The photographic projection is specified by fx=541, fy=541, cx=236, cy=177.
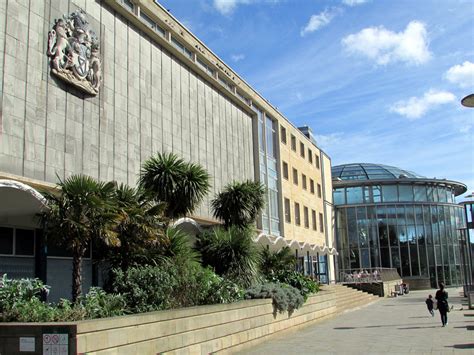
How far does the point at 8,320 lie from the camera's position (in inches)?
352

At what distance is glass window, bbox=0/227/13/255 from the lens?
50.1ft

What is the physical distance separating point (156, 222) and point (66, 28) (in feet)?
23.4

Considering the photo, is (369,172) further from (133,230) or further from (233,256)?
(133,230)

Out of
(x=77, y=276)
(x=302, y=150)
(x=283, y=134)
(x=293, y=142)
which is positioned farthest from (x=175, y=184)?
(x=302, y=150)

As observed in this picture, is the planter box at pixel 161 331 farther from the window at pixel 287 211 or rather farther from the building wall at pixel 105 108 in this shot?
the window at pixel 287 211

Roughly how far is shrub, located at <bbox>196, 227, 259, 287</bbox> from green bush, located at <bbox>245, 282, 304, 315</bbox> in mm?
549

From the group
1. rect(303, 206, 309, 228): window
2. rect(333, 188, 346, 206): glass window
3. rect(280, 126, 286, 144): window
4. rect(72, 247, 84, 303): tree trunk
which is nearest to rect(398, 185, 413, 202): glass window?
rect(333, 188, 346, 206): glass window

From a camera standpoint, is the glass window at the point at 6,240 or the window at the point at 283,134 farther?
the window at the point at 283,134

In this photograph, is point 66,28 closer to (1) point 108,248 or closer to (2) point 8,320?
(1) point 108,248

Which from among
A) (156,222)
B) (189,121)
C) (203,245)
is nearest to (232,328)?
(156,222)

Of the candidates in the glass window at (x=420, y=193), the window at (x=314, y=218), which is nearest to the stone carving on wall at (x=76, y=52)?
the window at (x=314, y=218)

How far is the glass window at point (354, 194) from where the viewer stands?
2224 inches

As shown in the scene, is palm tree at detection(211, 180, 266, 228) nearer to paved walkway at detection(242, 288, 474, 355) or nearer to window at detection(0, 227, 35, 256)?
paved walkway at detection(242, 288, 474, 355)

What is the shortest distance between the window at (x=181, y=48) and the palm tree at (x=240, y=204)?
7643 mm
